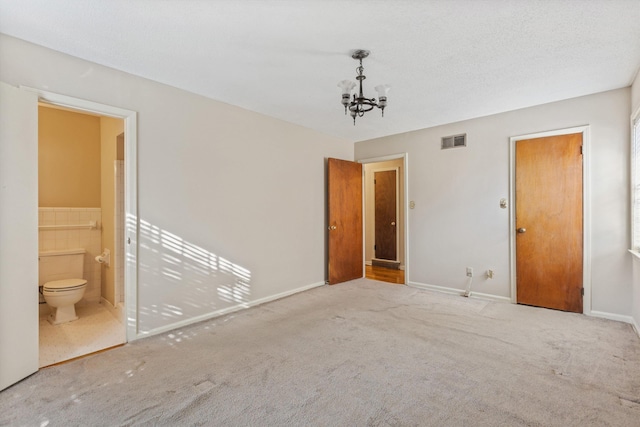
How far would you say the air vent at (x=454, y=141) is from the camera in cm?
435

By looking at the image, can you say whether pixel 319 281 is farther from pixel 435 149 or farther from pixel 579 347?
pixel 579 347

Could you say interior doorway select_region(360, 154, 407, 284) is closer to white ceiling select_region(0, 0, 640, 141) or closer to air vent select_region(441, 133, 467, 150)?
air vent select_region(441, 133, 467, 150)

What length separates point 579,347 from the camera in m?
Answer: 2.65

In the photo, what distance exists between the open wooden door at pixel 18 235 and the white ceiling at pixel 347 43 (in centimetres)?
60

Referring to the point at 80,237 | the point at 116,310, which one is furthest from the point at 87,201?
the point at 116,310

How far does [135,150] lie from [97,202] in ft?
6.31

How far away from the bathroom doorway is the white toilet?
0.07m

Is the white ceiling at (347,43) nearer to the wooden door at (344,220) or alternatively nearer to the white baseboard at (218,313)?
the wooden door at (344,220)

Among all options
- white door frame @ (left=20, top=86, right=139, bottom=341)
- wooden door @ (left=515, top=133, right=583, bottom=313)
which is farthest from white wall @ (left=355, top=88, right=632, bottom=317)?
white door frame @ (left=20, top=86, right=139, bottom=341)

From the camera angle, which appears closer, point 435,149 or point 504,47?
point 504,47

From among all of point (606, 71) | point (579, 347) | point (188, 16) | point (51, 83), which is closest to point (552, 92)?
point (606, 71)

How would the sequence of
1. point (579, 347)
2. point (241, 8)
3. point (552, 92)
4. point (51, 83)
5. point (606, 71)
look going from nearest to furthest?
point (241, 8)
point (51, 83)
point (579, 347)
point (606, 71)
point (552, 92)

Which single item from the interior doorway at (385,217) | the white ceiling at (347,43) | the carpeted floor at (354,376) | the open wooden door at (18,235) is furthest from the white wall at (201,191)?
the interior doorway at (385,217)

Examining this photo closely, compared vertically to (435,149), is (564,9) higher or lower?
higher
